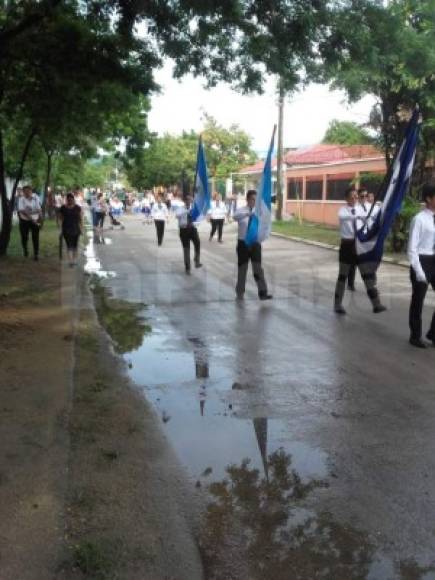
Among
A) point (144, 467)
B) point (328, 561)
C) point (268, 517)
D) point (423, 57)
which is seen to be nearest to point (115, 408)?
point (144, 467)

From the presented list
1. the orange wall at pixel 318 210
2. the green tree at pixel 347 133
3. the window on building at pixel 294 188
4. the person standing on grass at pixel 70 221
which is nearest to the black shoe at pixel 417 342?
the person standing on grass at pixel 70 221

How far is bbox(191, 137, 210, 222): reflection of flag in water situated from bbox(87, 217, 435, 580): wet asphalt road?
2.51 meters

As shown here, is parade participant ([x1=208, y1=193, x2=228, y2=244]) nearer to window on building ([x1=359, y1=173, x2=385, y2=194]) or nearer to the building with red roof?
window on building ([x1=359, y1=173, x2=385, y2=194])

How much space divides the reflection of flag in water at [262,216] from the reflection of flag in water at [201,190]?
2720mm

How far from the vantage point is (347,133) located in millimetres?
20859

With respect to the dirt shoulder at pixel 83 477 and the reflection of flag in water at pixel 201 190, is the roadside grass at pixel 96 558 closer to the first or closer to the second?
the dirt shoulder at pixel 83 477

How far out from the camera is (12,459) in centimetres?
426

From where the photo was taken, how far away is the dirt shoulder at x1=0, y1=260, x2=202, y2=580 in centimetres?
317

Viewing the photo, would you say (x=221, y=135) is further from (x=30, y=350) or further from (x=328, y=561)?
(x=328, y=561)

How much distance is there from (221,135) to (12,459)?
2208 inches

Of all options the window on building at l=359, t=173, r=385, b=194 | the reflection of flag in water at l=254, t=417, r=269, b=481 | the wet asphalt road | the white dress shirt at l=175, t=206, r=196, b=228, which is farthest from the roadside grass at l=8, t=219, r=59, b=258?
the reflection of flag in water at l=254, t=417, r=269, b=481

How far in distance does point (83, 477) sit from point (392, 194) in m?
5.94

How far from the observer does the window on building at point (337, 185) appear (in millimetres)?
30719

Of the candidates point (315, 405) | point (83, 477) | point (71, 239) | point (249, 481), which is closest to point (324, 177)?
point (71, 239)
